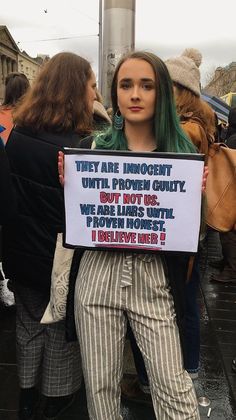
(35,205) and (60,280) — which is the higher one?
(35,205)

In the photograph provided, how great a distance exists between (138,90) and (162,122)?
5.9 inches

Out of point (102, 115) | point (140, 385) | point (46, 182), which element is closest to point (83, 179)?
point (46, 182)

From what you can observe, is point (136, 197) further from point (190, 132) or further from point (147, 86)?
point (190, 132)

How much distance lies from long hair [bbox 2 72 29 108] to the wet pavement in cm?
171

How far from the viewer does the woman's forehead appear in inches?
69.8

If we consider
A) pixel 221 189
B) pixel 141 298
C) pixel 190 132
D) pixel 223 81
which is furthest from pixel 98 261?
pixel 223 81

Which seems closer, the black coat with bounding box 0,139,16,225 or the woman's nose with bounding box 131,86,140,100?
the woman's nose with bounding box 131,86,140,100

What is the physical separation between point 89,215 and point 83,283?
27cm

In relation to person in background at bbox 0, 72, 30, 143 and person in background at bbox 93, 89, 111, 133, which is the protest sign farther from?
person in background at bbox 0, 72, 30, 143

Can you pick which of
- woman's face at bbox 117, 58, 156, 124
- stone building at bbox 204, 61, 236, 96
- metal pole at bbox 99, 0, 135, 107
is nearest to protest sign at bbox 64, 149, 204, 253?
woman's face at bbox 117, 58, 156, 124

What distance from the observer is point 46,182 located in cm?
222

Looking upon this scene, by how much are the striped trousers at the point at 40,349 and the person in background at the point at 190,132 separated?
39 cm

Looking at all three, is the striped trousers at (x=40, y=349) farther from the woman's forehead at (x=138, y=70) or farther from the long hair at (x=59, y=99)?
the woman's forehead at (x=138, y=70)

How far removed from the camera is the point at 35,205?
226cm
